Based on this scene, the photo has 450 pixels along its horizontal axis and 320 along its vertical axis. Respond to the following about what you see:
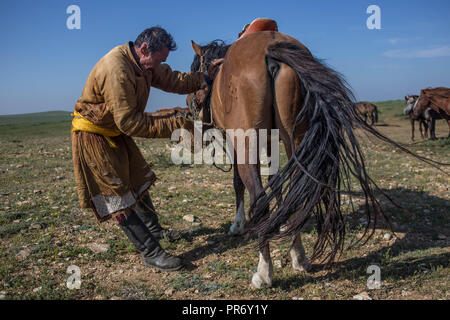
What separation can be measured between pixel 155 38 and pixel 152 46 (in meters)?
0.07

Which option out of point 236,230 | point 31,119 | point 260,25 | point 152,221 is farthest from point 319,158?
point 31,119

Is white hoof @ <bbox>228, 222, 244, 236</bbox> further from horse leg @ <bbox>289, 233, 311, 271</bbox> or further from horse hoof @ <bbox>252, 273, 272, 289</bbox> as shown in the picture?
horse hoof @ <bbox>252, 273, 272, 289</bbox>

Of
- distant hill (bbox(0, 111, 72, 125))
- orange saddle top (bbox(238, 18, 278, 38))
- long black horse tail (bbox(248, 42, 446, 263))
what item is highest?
distant hill (bbox(0, 111, 72, 125))

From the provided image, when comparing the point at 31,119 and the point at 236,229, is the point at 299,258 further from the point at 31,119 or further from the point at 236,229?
the point at 31,119

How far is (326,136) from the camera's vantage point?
232 centimetres

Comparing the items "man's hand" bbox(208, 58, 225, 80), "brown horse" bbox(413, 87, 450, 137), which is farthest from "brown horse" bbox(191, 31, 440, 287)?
"brown horse" bbox(413, 87, 450, 137)

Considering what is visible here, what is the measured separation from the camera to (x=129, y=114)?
8.85ft

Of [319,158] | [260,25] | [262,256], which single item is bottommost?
[262,256]

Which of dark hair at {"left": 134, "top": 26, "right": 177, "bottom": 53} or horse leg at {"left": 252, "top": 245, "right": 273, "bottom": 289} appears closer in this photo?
horse leg at {"left": 252, "top": 245, "right": 273, "bottom": 289}

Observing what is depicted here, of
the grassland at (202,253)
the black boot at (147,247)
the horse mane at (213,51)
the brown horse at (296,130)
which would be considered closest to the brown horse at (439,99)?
the grassland at (202,253)

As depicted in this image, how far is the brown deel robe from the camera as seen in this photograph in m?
2.70

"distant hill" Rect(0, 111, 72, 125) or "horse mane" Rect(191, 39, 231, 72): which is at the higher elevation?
"distant hill" Rect(0, 111, 72, 125)
